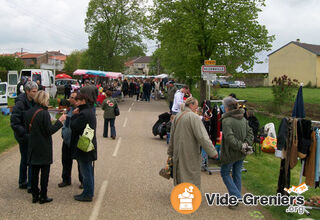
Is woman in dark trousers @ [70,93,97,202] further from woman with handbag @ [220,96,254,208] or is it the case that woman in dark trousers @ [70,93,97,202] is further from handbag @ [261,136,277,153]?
handbag @ [261,136,277,153]

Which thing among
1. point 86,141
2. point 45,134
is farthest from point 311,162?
point 45,134

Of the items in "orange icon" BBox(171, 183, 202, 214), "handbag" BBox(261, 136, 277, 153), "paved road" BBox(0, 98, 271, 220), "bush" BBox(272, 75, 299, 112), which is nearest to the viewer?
"paved road" BBox(0, 98, 271, 220)

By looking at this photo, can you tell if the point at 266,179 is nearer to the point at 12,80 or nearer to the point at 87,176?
the point at 87,176

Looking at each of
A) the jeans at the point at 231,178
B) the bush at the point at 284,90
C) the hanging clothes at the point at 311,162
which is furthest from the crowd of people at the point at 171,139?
the bush at the point at 284,90

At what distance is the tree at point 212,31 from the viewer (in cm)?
2230

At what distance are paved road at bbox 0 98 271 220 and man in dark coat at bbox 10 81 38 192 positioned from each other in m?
0.28

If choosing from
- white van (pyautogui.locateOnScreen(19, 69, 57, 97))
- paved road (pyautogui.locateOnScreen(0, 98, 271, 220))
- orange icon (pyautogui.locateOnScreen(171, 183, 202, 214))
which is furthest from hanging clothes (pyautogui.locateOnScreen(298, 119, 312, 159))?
white van (pyautogui.locateOnScreen(19, 69, 57, 97))

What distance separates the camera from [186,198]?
5.71 meters

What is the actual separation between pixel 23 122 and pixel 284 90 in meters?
15.7

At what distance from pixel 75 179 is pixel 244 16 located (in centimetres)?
1788

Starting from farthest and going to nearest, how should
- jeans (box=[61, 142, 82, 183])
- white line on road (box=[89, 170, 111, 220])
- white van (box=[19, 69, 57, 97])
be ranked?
white van (box=[19, 69, 57, 97]) < jeans (box=[61, 142, 82, 183]) < white line on road (box=[89, 170, 111, 220])

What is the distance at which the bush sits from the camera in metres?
19.0

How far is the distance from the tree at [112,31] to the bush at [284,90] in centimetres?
3312

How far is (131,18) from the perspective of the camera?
49469 mm
